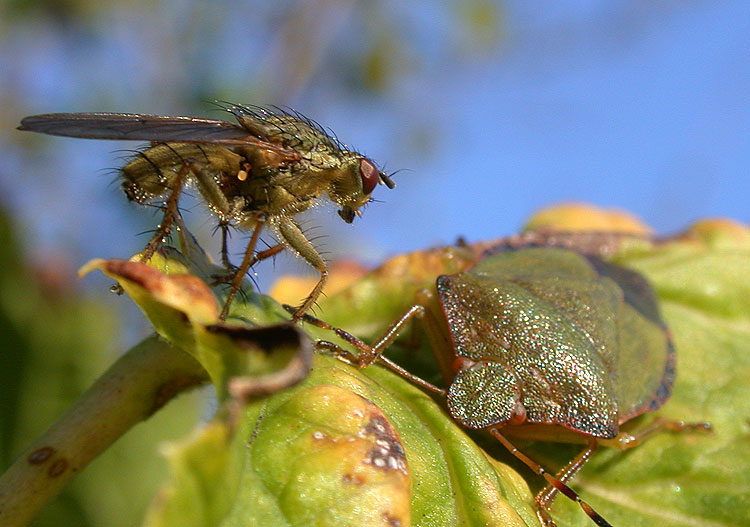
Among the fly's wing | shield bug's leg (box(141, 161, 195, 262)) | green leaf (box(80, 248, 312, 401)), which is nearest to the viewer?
green leaf (box(80, 248, 312, 401))

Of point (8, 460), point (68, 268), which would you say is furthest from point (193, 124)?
point (68, 268)

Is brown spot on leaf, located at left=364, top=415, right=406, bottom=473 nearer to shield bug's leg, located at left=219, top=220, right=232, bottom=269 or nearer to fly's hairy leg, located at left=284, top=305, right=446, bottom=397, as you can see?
fly's hairy leg, located at left=284, top=305, right=446, bottom=397

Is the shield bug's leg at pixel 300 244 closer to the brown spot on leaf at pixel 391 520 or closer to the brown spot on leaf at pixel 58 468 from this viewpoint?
the brown spot on leaf at pixel 58 468

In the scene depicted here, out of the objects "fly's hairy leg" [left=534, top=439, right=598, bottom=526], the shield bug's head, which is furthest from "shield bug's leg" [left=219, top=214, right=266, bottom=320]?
"fly's hairy leg" [left=534, top=439, right=598, bottom=526]

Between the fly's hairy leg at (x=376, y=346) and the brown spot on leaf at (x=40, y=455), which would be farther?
the fly's hairy leg at (x=376, y=346)

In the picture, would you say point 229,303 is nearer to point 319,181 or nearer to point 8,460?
point 319,181

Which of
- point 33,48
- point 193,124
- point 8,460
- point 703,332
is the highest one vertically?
point 703,332

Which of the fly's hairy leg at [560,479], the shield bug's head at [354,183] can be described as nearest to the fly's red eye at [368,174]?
the shield bug's head at [354,183]
